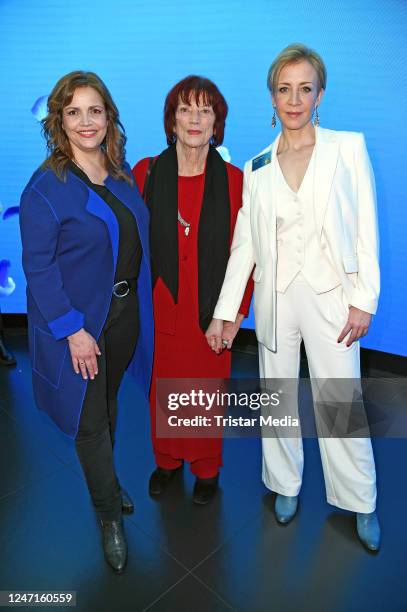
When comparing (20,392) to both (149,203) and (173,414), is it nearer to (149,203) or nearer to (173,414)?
(173,414)

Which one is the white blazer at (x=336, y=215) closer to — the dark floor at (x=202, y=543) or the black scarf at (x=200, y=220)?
the black scarf at (x=200, y=220)

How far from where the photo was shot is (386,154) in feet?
9.51

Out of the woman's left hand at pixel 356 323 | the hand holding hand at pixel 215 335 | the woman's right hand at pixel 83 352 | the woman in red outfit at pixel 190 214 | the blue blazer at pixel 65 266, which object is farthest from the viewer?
the hand holding hand at pixel 215 335

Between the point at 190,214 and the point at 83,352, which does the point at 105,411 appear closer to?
the point at 83,352

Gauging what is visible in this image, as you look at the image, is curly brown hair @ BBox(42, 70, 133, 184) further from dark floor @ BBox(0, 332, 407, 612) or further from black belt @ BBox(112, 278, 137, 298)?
dark floor @ BBox(0, 332, 407, 612)

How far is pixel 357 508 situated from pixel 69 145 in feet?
5.47

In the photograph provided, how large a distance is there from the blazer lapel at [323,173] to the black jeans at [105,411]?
2.23 feet

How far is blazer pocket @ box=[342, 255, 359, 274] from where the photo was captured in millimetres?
1566

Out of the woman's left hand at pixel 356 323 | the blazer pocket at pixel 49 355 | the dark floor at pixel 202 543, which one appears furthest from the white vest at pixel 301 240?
the dark floor at pixel 202 543

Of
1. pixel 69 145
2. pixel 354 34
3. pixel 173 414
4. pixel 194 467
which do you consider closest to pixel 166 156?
pixel 69 145

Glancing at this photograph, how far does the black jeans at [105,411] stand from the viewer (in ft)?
5.34

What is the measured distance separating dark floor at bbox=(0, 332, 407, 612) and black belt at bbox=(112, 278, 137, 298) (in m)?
0.98

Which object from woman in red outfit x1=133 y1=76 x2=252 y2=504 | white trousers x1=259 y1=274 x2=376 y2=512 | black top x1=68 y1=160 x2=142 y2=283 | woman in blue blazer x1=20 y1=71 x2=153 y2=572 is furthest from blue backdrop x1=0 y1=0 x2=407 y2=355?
black top x1=68 y1=160 x2=142 y2=283

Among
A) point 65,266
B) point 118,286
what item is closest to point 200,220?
point 118,286
